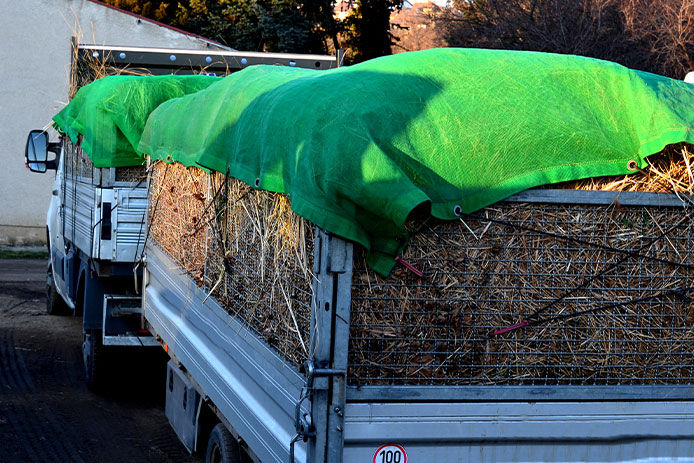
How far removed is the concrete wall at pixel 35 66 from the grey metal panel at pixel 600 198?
1651 centimetres

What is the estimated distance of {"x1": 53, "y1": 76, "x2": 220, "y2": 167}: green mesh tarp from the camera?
771 centimetres

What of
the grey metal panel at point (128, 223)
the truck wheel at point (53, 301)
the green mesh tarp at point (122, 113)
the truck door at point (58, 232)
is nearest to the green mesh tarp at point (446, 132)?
the green mesh tarp at point (122, 113)

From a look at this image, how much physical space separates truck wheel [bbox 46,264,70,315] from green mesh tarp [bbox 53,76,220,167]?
4403 mm

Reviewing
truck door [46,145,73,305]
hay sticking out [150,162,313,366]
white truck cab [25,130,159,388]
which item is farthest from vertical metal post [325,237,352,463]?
truck door [46,145,73,305]

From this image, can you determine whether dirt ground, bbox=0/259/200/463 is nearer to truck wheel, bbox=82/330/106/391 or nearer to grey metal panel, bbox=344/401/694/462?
truck wheel, bbox=82/330/106/391

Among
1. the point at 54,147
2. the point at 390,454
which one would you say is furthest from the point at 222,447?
the point at 54,147

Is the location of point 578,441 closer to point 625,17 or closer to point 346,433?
point 346,433

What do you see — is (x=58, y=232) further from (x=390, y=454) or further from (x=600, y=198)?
(x=600, y=198)

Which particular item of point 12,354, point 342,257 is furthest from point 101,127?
point 342,257

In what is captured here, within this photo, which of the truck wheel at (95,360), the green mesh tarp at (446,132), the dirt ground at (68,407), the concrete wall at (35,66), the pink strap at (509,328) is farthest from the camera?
the concrete wall at (35,66)

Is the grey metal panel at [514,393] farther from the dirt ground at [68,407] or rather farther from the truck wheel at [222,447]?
the dirt ground at [68,407]

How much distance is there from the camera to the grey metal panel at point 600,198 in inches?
136

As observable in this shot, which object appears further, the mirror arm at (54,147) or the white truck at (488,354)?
the mirror arm at (54,147)

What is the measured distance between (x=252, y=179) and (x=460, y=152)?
1048 mm
